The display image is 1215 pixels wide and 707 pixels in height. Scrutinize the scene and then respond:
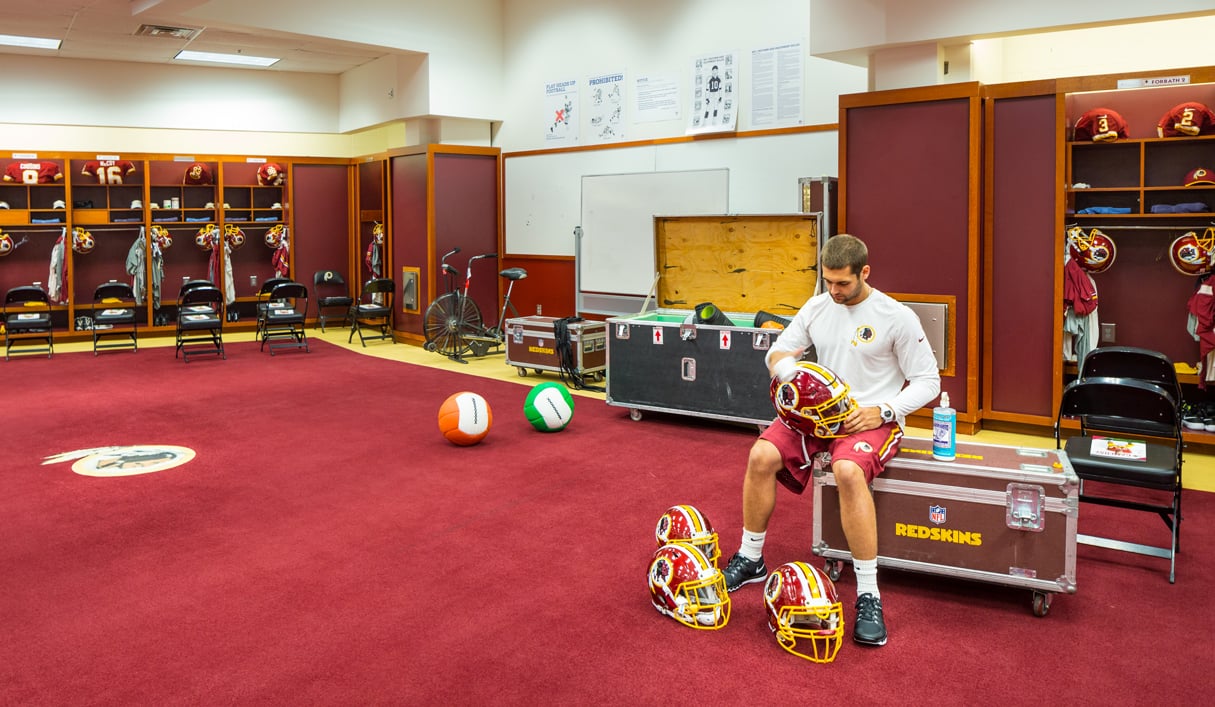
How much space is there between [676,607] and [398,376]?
649cm

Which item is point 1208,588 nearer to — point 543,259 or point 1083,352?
point 1083,352

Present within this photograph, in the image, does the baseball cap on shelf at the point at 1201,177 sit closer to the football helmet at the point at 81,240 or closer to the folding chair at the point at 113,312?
the folding chair at the point at 113,312

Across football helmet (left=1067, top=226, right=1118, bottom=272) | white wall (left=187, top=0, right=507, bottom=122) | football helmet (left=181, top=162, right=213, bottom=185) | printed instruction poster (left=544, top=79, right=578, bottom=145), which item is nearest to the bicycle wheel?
printed instruction poster (left=544, top=79, right=578, bottom=145)

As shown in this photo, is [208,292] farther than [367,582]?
Yes

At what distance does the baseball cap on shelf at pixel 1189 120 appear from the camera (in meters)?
6.08

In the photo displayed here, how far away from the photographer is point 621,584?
3963 millimetres

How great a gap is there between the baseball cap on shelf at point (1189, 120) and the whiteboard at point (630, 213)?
4033 mm

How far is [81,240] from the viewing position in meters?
12.3

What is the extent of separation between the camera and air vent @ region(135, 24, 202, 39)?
425 inches

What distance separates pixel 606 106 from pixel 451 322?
299 centimetres

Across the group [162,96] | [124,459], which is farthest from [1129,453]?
[162,96]

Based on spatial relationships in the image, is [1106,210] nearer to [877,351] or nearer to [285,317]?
[877,351]

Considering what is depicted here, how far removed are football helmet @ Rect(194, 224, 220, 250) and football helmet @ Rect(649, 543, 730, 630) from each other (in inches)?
448

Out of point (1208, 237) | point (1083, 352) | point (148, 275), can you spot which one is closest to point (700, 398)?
point (1083, 352)
